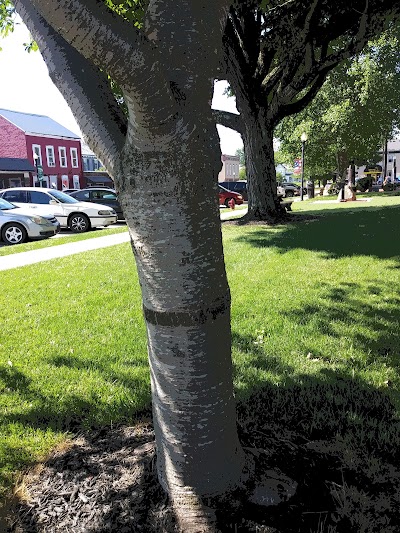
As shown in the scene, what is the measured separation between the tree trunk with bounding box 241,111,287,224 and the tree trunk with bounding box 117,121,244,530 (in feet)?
35.5

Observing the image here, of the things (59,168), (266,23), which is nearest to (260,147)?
(266,23)

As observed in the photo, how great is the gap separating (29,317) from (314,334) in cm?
330

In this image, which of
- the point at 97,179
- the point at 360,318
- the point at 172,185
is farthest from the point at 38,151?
the point at 172,185

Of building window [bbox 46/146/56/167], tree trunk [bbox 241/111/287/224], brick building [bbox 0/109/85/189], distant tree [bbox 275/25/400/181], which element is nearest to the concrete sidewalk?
tree trunk [bbox 241/111/287/224]

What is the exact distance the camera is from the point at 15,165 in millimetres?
39438

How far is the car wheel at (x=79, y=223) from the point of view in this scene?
52.9 feet

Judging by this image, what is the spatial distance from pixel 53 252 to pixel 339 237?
6489mm

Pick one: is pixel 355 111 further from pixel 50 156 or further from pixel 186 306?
pixel 186 306

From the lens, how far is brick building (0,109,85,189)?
40.4m

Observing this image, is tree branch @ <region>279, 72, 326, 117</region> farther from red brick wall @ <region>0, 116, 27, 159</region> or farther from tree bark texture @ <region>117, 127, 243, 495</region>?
red brick wall @ <region>0, 116, 27, 159</region>

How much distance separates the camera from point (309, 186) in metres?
38.5

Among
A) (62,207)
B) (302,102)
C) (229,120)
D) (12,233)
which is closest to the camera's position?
(12,233)

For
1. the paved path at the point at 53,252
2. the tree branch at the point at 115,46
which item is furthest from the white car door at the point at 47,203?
the tree branch at the point at 115,46

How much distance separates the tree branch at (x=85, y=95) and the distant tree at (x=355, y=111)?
25.6 metres
